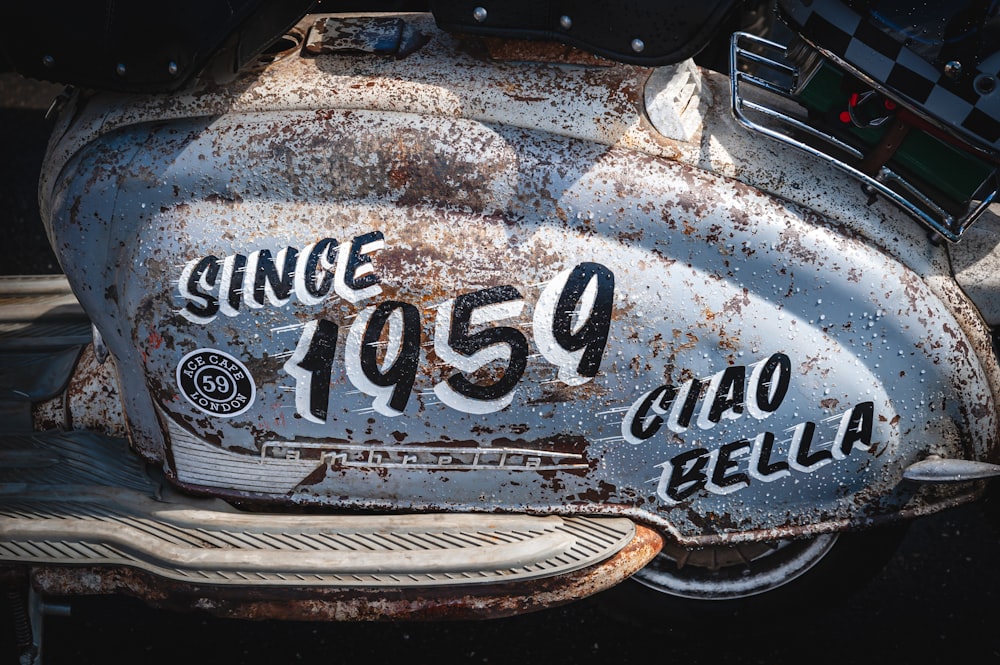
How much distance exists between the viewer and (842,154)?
163cm

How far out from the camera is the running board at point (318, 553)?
5.22 ft

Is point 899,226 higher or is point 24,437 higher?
point 899,226

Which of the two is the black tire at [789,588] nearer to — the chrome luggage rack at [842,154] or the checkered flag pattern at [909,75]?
the chrome luggage rack at [842,154]

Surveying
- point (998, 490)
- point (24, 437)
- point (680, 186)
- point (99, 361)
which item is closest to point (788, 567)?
point (998, 490)

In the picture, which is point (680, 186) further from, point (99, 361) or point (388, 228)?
point (99, 361)

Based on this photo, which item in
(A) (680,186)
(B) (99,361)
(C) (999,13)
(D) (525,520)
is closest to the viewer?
(C) (999,13)

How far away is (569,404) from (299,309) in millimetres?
544

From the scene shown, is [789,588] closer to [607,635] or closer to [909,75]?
[607,635]

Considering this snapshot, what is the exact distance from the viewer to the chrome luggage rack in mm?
1556

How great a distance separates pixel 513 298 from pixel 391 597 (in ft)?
2.11

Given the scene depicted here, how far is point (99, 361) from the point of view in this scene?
6.28ft

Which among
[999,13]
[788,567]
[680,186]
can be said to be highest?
[999,13]

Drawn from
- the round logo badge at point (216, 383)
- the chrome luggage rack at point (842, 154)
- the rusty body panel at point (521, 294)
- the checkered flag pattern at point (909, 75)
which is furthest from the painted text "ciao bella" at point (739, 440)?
the round logo badge at point (216, 383)

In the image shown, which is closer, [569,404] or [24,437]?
[569,404]
